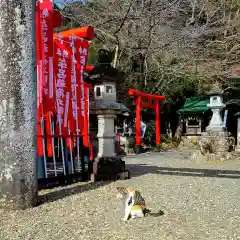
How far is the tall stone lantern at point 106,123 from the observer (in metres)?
6.95

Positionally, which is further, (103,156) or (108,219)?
(103,156)

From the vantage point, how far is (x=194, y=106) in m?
19.4

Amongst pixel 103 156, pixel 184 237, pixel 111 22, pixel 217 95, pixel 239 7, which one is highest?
pixel 239 7

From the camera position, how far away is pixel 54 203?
4945 millimetres

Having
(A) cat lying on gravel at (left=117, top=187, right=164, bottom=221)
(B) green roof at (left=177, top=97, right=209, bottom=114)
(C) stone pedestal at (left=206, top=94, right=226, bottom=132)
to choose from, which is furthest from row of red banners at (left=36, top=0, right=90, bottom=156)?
(B) green roof at (left=177, top=97, right=209, bottom=114)

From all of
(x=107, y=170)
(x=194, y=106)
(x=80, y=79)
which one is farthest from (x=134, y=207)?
(x=194, y=106)

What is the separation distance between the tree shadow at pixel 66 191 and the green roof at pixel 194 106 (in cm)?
1319

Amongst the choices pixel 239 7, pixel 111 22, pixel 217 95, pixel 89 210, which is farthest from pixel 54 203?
pixel 239 7

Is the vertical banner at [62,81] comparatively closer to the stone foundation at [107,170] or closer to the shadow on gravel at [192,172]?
the stone foundation at [107,170]

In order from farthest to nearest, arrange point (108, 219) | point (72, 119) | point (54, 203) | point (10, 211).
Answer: point (72, 119) → point (54, 203) → point (10, 211) → point (108, 219)

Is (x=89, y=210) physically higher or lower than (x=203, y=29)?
lower

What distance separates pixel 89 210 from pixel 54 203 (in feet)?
2.05

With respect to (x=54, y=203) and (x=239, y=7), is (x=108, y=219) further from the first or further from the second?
A: (x=239, y=7)

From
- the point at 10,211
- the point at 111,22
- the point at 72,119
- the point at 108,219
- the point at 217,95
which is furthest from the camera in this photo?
the point at 111,22
